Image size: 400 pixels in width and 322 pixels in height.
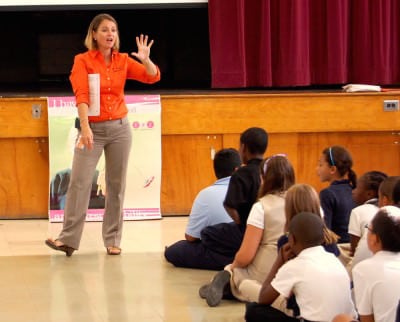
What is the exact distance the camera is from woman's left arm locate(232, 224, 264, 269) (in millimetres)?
4172

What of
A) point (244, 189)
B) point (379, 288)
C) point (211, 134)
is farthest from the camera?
point (211, 134)

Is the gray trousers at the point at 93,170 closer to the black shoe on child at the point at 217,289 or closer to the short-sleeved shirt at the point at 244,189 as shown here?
the short-sleeved shirt at the point at 244,189

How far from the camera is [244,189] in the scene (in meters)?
4.46

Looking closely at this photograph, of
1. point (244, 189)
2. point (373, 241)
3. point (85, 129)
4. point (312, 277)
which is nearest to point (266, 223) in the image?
point (244, 189)

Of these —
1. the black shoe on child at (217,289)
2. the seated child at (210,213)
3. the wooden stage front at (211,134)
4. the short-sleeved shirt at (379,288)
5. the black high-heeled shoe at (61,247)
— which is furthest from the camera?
the wooden stage front at (211,134)

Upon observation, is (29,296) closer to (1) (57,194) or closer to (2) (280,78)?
(1) (57,194)

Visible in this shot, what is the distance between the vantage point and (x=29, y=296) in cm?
454

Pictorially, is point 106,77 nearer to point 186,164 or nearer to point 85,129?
point 85,129

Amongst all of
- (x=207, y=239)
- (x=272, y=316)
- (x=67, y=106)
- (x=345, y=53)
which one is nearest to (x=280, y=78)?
(x=345, y=53)

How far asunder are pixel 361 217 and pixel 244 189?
0.63 m

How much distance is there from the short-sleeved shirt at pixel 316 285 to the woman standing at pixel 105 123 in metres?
2.07

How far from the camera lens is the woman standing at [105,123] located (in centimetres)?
523

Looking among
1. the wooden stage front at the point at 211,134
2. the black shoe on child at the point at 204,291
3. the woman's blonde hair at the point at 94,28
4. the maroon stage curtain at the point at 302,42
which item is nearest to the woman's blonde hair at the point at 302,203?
the black shoe on child at the point at 204,291

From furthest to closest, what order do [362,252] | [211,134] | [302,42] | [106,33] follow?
[302,42]
[211,134]
[106,33]
[362,252]
